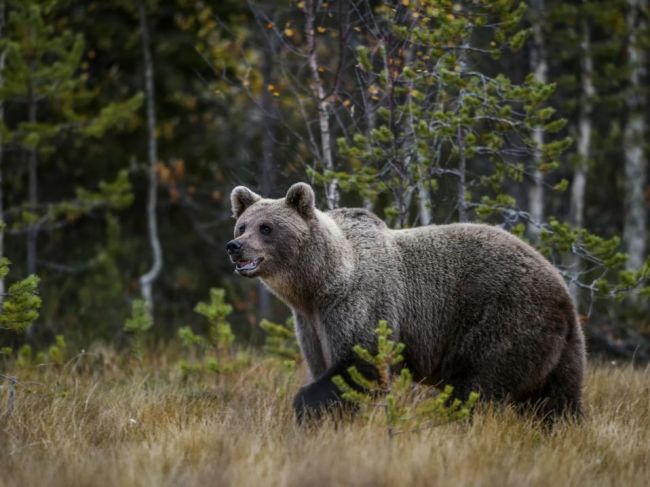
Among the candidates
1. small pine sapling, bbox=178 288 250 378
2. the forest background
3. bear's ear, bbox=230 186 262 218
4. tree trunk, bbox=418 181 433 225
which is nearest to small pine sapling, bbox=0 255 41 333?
the forest background

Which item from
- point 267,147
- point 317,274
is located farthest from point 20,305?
point 267,147

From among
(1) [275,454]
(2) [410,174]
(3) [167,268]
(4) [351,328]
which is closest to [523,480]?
(1) [275,454]

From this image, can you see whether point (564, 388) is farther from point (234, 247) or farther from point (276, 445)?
point (234, 247)

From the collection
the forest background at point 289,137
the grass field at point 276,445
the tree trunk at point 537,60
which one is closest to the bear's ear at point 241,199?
the forest background at point 289,137

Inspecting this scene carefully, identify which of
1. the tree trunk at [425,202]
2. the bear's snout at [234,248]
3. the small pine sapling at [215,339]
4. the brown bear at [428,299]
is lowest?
the small pine sapling at [215,339]

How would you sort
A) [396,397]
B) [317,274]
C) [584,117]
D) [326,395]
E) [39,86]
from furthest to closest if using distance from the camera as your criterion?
[584,117]
[39,86]
[317,274]
[326,395]
[396,397]

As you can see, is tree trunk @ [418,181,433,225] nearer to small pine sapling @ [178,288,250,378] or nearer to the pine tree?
small pine sapling @ [178,288,250,378]

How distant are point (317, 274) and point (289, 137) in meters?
5.75

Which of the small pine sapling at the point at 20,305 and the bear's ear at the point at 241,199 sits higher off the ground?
the bear's ear at the point at 241,199

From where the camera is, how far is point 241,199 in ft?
21.5

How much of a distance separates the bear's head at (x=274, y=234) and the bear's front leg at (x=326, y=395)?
0.86 m

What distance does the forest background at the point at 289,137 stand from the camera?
7.54m

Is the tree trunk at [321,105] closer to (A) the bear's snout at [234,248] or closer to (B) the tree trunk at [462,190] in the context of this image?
(B) the tree trunk at [462,190]

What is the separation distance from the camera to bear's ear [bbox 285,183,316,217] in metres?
6.16
